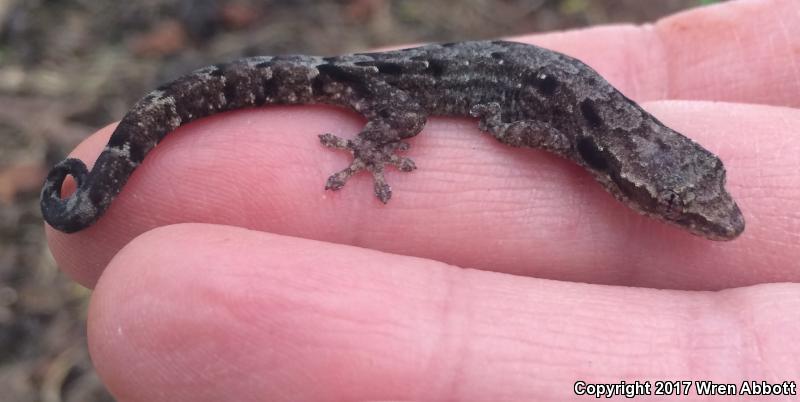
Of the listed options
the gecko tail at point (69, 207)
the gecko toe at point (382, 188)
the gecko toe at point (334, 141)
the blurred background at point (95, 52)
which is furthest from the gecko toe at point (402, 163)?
the blurred background at point (95, 52)

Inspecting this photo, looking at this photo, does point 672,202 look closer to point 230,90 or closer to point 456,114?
point 456,114

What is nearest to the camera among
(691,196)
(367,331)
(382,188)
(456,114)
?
(367,331)

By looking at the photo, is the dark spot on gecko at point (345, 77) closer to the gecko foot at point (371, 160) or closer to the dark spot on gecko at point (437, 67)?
the gecko foot at point (371, 160)

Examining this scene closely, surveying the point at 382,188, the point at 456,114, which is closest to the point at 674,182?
the point at 456,114

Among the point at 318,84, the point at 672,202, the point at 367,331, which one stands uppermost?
the point at 672,202

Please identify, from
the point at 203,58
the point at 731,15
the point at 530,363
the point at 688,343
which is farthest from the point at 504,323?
the point at 203,58

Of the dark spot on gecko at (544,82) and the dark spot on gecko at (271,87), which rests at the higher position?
the dark spot on gecko at (544,82)
